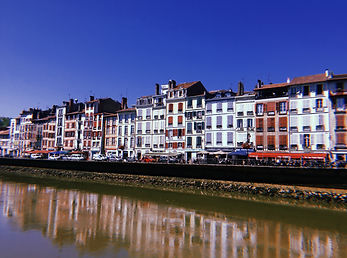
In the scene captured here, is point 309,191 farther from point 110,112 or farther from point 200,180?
point 110,112

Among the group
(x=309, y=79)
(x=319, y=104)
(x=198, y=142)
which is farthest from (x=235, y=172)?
(x=309, y=79)

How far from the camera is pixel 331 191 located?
74.2 feet

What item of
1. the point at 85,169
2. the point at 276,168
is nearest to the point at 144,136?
the point at 85,169

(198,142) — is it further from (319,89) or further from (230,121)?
(319,89)

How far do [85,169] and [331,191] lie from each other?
33.9m

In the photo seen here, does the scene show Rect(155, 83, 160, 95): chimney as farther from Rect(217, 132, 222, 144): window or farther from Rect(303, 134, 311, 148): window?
Rect(303, 134, 311, 148): window

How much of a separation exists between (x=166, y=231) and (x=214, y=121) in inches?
1203

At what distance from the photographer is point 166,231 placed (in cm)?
1514

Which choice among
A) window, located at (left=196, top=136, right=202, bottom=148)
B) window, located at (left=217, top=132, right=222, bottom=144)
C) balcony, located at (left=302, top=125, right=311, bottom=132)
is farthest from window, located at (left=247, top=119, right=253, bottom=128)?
window, located at (left=196, top=136, right=202, bottom=148)

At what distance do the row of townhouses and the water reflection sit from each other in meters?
21.2

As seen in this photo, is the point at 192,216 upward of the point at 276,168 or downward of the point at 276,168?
downward

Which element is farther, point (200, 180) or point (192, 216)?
point (200, 180)

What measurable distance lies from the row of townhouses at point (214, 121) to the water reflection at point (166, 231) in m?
21.2

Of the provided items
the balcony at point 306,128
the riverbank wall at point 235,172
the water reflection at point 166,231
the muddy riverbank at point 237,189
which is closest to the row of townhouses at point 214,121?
the balcony at point 306,128
